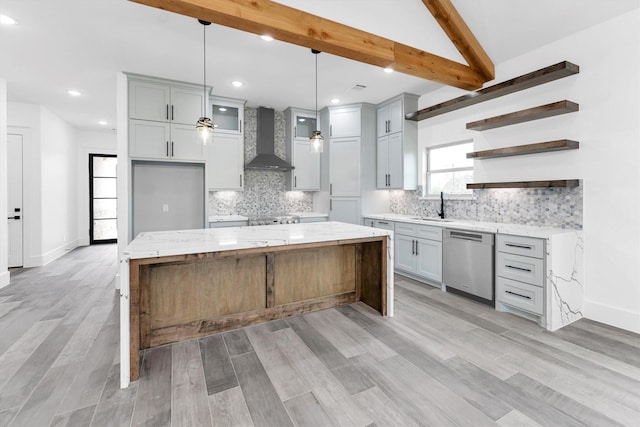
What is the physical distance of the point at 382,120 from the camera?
5.32 metres

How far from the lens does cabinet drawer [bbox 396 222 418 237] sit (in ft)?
14.4

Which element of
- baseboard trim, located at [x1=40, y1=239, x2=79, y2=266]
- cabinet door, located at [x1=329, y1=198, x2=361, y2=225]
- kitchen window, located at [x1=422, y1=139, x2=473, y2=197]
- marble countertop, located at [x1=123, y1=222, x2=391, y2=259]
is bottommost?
baseboard trim, located at [x1=40, y1=239, x2=79, y2=266]

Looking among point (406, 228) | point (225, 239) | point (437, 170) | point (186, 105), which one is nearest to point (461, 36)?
point (437, 170)

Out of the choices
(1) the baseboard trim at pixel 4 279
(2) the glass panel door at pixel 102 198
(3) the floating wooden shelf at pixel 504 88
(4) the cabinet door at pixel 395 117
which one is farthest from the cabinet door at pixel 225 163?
(2) the glass panel door at pixel 102 198

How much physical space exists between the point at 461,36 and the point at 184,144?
154 inches

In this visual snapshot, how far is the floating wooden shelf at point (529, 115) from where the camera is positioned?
3.06 m

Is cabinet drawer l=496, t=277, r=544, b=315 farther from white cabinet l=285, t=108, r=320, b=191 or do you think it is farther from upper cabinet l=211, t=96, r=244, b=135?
upper cabinet l=211, t=96, r=244, b=135

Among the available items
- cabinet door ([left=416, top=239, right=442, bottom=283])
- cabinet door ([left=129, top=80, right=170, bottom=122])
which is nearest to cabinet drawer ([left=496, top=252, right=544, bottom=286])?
cabinet door ([left=416, top=239, right=442, bottom=283])

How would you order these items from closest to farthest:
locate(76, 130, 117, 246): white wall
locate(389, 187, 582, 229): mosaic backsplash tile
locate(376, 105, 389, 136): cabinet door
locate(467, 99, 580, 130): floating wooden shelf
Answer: locate(467, 99, 580, 130): floating wooden shelf → locate(389, 187, 582, 229): mosaic backsplash tile → locate(376, 105, 389, 136): cabinet door → locate(76, 130, 117, 246): white wall

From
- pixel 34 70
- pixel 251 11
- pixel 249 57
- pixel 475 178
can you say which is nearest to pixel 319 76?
pixel 249 57

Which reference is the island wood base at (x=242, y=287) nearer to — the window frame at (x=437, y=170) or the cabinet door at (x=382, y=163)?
the window frame at (x=437, y=170)

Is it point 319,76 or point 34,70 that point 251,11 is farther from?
point 34,70

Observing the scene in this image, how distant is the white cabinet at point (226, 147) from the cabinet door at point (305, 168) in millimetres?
987

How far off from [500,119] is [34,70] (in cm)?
595
